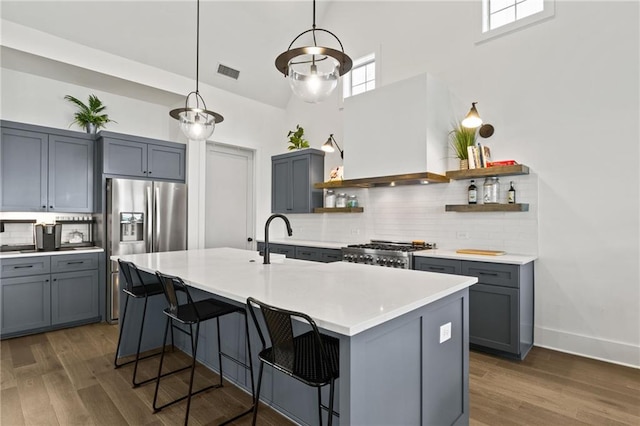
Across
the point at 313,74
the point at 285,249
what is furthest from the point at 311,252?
the point at 313,74

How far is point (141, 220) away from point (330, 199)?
2.64 metres

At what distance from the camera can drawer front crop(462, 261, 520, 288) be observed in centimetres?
316

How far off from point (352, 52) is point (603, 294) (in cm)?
437

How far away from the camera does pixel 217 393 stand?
2555mm

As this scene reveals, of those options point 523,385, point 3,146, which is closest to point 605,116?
point 523,385

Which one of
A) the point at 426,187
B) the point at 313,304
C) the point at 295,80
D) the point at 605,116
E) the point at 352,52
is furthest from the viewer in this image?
the point at 352,52

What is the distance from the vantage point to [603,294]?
3.22 m

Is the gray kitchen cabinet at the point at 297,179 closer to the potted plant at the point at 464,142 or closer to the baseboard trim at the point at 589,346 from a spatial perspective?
the potted plant at the point at 464,142

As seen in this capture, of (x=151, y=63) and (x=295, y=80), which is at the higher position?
(x=151, y=63)

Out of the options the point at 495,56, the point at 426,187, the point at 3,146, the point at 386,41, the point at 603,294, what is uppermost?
the point at 386,41

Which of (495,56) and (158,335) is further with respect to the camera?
(495,56)

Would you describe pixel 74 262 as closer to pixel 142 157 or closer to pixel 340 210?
pixel 142 157

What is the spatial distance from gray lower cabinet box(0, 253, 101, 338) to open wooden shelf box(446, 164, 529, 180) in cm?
437

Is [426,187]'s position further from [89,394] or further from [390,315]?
[89,394]
